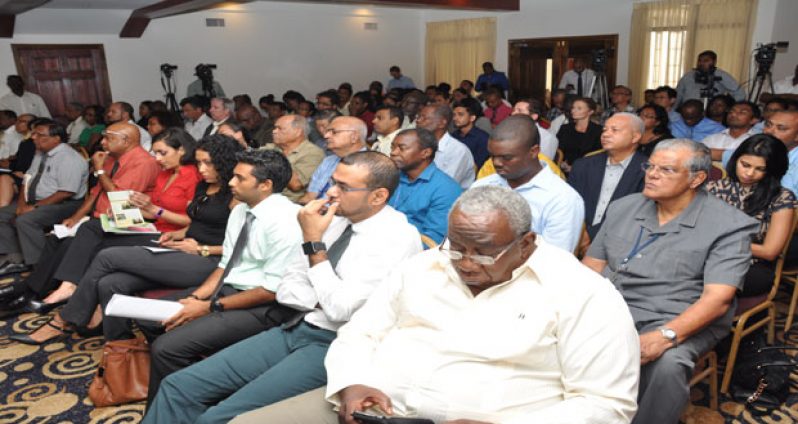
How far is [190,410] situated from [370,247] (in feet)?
2.72

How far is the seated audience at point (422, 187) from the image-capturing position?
2.86m

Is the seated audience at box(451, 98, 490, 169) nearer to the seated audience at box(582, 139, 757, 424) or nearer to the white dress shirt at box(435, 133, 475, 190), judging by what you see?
the white dress shirt at box(435, 133, 475, 190)

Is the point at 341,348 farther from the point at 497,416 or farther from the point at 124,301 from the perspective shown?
the point at 124,301

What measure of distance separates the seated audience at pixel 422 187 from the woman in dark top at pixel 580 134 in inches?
84.2

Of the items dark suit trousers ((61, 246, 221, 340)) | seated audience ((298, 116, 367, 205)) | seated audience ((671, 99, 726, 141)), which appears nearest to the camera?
dark suit trousers ((61, 246, 221, 340))

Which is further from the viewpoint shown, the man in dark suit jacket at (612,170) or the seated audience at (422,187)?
the man in dark suit jacket at (612,170)

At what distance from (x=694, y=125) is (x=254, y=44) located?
8188mm

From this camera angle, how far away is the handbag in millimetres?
2490

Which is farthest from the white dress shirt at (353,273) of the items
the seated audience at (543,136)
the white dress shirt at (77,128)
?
the white dress shirt at (77,128)

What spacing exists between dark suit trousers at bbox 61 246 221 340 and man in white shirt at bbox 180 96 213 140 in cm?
370

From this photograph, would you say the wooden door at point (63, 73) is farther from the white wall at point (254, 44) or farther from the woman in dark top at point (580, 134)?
the woman in dark top at point (580, 134)

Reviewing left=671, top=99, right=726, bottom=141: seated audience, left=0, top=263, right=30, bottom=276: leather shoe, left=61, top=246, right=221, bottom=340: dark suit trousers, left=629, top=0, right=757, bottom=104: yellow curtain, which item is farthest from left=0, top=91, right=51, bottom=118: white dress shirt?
left=629, top=0, right=757, bottom=104: yellow curtain

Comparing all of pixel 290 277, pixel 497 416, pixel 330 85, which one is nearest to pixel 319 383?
pixel 290 277

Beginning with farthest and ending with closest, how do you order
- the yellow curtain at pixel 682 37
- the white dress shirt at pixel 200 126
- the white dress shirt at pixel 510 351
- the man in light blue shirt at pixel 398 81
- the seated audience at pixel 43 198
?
the man in light blue shirt at pixel 398 81, the yellow curtain at pixel 682 37, the white dress shirt at pixel 200 126, the seated audience at pixel 43 198, the white dress shirt at pixel 510 351
